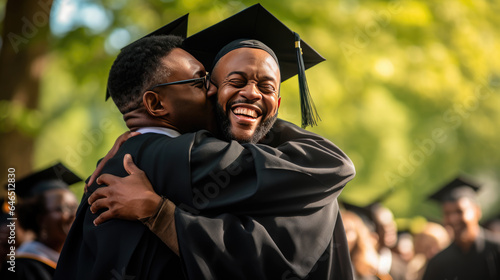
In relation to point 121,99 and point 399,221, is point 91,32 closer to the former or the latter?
point 121,99

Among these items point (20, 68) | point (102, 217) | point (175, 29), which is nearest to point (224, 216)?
point (102, 217)

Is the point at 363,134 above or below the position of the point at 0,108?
below

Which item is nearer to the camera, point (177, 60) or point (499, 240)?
point (177, 60)

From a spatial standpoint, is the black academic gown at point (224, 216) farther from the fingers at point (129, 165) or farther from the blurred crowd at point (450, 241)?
the blurred crowd at point (450, 241)

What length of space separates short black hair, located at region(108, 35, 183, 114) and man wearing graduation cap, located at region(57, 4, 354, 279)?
42cm

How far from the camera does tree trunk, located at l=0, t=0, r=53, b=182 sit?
7.45 meters

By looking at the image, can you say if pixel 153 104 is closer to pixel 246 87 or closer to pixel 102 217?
pixel 246 87

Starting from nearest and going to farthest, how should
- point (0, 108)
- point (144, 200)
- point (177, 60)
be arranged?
point (144, 200) → point (177, 60) → point (0, 108)

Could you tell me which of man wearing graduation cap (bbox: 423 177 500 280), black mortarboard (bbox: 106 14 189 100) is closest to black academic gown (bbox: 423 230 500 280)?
man wearing graduation cap (bbox: 423 177 500 280)

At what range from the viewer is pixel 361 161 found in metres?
11.8

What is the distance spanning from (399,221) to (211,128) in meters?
11.1

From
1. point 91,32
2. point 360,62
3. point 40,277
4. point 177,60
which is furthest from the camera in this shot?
point 360,62

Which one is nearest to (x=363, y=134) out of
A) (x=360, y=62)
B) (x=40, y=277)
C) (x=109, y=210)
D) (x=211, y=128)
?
(x=360, y=62)

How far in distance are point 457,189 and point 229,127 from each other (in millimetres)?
6727
